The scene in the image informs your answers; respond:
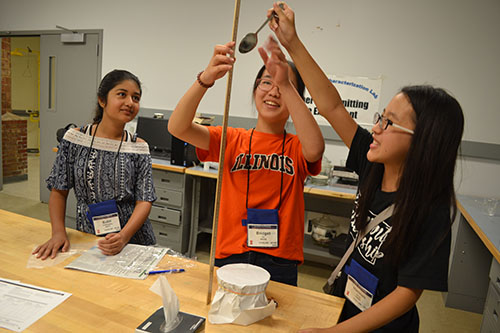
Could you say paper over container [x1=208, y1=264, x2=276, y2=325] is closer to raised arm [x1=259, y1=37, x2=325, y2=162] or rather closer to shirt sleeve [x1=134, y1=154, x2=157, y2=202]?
raised arm [x1=259, y1=37, x2=325, y2=162]

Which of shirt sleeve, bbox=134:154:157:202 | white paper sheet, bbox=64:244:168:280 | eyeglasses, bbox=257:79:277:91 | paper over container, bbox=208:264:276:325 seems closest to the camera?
paper over container, bbox=208:264:276:325

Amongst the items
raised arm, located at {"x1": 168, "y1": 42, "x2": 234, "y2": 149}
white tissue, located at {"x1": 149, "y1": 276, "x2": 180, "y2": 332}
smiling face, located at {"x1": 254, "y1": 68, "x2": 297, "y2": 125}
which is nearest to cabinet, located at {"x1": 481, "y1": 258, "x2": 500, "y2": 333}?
smiling face, located at {"x1": 254, "y1": 68, "x2": 297, "y2": 125}

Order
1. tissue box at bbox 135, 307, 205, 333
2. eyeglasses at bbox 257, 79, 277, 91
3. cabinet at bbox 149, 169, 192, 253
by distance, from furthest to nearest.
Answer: cabinet at bbox 149, 169, 192, 253, eyeglasses at bbox 257, 79, 277, 91, tissue box at bbox 135, 307, 205, 333

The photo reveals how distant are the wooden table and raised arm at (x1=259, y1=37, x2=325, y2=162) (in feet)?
1.69

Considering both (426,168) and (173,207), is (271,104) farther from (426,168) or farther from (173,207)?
(173,207)

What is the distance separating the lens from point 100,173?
1683mm

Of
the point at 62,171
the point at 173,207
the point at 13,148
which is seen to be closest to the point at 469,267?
the point at 173,207

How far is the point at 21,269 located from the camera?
120 centimetres

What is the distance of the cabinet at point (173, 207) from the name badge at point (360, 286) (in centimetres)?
245

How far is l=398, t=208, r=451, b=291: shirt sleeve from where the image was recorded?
943 millimetres

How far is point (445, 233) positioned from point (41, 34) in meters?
5.67

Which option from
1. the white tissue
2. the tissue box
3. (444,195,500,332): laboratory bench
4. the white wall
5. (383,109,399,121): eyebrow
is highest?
the white wall

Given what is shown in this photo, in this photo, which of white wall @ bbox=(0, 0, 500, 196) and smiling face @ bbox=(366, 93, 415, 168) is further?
white wall @ bbox=(0, 0, 500, 196)

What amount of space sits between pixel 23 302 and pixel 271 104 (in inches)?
40.3
